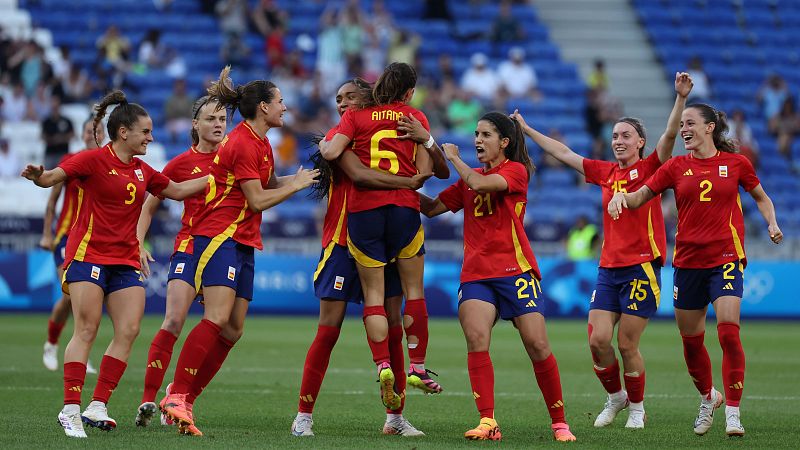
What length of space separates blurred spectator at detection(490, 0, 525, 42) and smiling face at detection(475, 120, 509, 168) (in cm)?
2044

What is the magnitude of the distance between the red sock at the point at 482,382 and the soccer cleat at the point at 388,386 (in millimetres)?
533

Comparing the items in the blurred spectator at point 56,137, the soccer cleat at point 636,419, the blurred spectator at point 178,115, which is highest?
the blurred spectator at point 178,115

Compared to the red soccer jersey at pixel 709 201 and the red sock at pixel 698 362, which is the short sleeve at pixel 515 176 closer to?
the red soccer jersey at pixel 709 201

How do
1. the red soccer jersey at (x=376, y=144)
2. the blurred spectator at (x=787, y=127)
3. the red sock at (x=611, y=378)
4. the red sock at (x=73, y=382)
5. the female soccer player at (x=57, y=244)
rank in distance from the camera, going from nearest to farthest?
1. the red sock at (x=73, y=382)
2. the red soccer jersey at (x=376, y=144)
3. the red sock at (x=611, y=378)
4. the female soccer player at (x=57, y=244)
5. the blurred spectator at (x=787, y=127)

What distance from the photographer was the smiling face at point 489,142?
8.91 metres

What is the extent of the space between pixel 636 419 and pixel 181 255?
3637mm

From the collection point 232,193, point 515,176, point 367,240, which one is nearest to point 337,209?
point 367,240

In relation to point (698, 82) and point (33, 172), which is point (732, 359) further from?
point (698, 82)

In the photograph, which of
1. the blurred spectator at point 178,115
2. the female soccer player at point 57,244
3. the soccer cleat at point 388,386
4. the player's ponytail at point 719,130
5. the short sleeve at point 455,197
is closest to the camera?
the soccer cleat at point 388,386

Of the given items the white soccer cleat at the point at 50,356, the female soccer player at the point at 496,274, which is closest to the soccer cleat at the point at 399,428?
the female soccer player at the point at 496,274

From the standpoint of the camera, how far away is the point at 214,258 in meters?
8.97

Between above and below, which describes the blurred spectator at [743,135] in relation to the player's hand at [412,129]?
above

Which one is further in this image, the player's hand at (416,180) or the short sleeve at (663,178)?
the short sleeve at (663,178)

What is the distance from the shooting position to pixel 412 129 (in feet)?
28.9
